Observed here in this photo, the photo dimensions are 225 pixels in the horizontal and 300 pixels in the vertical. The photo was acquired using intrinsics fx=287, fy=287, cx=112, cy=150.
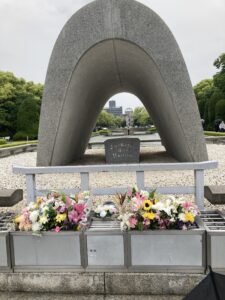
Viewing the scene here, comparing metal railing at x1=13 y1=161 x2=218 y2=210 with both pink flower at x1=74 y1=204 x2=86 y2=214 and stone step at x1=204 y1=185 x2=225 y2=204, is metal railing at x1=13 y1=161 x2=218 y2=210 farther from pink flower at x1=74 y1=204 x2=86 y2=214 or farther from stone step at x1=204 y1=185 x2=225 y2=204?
stone step at x1=204 y1=185 x2=225 y2=204

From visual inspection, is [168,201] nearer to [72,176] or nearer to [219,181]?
[219,181]

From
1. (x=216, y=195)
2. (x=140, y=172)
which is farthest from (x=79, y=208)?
(x=216, y=195)

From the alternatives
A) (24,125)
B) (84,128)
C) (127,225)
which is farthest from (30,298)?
(24,125)

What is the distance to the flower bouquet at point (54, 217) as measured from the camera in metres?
3.30

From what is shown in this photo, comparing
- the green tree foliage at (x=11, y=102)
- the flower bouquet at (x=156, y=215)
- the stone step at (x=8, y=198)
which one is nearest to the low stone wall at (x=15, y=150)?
the stone step at (x=8, y=198)

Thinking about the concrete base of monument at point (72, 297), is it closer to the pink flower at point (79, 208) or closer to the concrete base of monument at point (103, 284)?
the concrete base of monument at point (103, 284)

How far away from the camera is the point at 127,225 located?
3164mm

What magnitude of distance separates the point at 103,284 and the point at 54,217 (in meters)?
0.94

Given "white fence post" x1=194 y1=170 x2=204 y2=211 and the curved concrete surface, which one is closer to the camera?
"white fence post" x1=194 y1=170 x2=204 y2=211

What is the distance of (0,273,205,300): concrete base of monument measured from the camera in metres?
3.17

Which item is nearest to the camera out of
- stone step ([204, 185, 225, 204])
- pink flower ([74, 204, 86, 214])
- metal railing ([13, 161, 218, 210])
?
pink flower ([74, 204, 86, 214])

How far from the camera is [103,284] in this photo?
3246 millimetres

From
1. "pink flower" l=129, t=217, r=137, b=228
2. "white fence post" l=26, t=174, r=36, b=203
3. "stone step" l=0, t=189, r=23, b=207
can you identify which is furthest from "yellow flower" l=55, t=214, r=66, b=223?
"stone step" l=0, t=189, r=23, b=207

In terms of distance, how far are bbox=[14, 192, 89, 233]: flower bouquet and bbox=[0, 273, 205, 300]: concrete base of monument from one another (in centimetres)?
54
